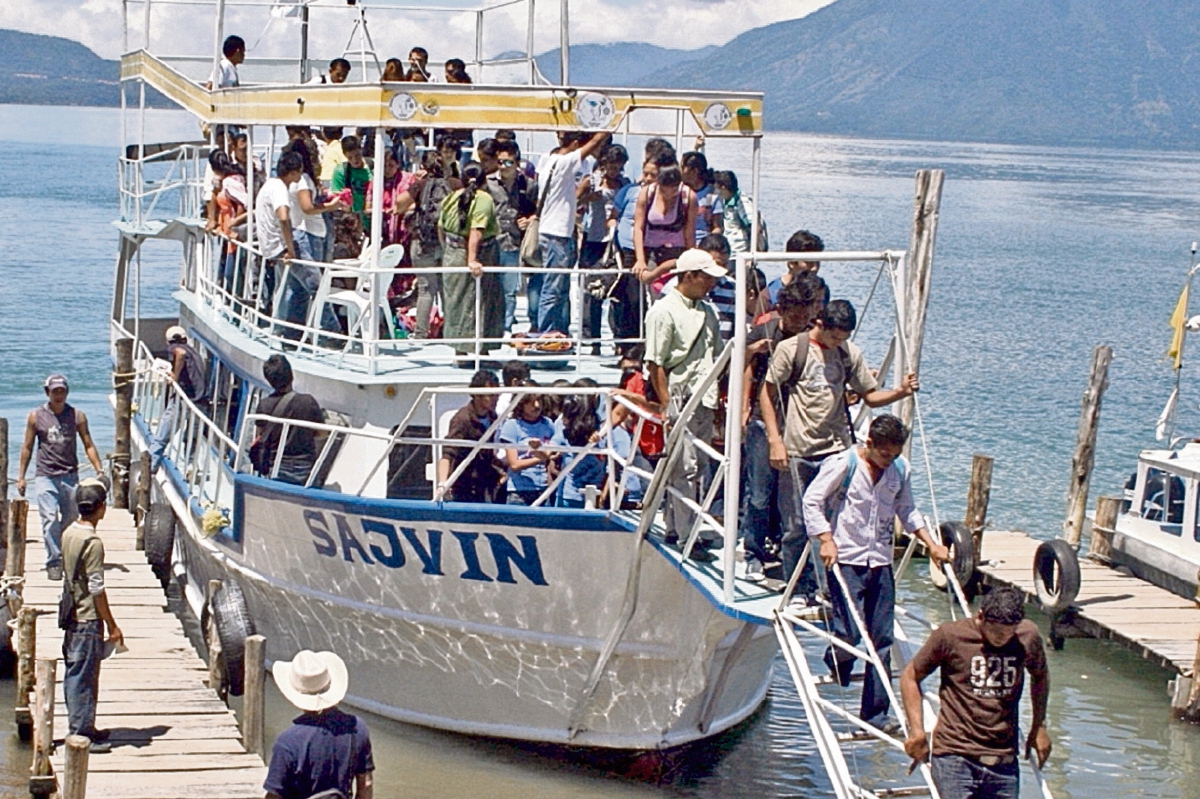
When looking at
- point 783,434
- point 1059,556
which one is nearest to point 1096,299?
point 1059,556

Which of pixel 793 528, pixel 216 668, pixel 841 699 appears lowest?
pixel 216 668

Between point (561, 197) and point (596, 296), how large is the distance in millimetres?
849

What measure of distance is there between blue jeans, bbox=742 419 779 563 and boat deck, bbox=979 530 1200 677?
259 inches

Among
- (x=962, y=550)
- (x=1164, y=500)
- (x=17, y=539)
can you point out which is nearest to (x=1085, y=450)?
(x=1164, y=500)

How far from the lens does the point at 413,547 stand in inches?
513

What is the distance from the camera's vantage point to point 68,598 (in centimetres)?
1116

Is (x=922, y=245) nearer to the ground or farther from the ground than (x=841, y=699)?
farther from the ground

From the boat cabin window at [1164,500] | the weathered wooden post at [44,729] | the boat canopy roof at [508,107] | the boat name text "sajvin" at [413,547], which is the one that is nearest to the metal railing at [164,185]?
the boat canopy roof at [508,107]

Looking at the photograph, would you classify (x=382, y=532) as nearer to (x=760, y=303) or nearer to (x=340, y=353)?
(x=340, y=353)

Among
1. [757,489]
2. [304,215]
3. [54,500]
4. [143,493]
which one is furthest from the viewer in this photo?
[143,493]

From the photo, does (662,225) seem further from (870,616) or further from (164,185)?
(164,185)

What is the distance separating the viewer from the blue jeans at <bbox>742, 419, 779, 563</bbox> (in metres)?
10.9

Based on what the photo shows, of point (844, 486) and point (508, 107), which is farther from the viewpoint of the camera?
point (508, 107)

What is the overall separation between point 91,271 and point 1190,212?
67.1 meters
